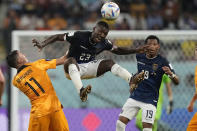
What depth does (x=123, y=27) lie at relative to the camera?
11.8m

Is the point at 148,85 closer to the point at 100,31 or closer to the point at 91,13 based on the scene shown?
the point at 100,31

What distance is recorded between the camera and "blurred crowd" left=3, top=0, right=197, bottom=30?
13.6 meters

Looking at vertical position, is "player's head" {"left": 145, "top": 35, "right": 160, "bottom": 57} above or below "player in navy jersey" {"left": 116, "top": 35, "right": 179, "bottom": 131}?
above

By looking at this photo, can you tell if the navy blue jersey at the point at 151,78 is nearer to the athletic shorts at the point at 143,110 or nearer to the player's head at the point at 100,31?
the athletic shorts at the point at 143,110

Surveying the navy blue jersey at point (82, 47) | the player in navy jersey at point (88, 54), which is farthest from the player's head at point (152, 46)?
the navy blue jersey at point (82, 47)

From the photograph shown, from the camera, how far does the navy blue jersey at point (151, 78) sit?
8016 mm

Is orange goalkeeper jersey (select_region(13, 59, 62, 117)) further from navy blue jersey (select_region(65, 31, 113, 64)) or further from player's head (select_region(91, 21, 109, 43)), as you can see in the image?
player's head (select_region(91, 21, 109, 43))

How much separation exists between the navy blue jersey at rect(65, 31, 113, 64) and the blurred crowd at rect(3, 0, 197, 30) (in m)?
4.96

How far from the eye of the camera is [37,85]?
23.9ft

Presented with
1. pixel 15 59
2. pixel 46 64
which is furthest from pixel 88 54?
pixel 15 59

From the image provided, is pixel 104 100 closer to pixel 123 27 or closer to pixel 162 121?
pixel 162 121

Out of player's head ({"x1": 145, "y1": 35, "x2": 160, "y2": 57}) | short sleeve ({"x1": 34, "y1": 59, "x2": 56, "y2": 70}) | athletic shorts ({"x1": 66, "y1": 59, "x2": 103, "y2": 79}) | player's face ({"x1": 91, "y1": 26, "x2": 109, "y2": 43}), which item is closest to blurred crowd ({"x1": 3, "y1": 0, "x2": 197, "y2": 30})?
player's head ({"x1": 145, "y1": 35, "x2": 160, "y2": 57})

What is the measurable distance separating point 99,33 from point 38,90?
1.23 meters

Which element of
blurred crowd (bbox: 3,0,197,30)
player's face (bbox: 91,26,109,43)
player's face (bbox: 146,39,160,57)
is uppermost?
blurred crowd (bbox: 3,0,197,30)
